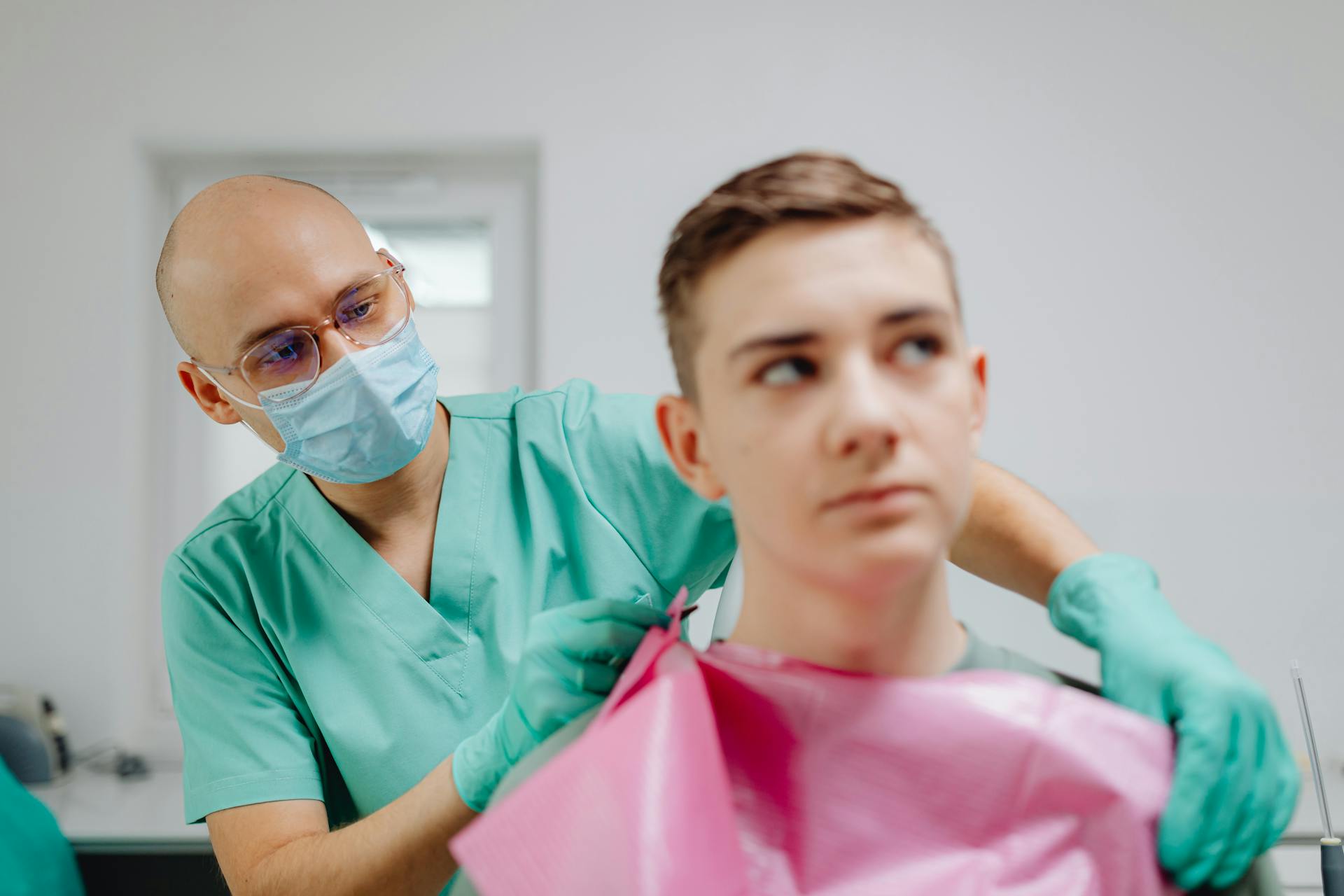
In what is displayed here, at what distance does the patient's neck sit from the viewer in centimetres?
75

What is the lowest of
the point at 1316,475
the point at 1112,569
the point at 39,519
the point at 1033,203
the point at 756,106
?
the point at 39,519

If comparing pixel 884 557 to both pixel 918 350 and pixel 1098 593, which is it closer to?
pixel 918 350

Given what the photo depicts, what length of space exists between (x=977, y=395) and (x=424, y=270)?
2.21m

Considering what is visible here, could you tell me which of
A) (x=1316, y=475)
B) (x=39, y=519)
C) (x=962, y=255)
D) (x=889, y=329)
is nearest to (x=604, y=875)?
(x=889, y=329)

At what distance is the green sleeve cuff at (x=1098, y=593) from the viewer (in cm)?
81

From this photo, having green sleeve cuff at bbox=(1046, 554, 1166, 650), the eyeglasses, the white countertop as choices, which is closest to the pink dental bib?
green sleeve cuff at bbox=(1046, 554, 1166, 650)

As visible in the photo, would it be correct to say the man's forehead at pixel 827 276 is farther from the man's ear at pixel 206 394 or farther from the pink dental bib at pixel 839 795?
the man's ear at pixel 206 394

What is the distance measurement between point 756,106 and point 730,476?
1925 millimetres

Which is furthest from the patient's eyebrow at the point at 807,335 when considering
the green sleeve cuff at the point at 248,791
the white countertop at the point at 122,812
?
the white countertop at the point at 122,812

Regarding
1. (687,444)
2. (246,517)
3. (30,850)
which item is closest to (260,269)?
(246,517)

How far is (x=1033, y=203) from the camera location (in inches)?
93.2

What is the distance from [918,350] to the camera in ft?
2.37

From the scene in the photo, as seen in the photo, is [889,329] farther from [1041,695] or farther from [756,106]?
[756,106]

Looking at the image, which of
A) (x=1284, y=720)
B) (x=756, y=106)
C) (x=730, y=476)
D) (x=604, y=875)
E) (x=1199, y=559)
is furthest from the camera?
(x=756, y=106)
